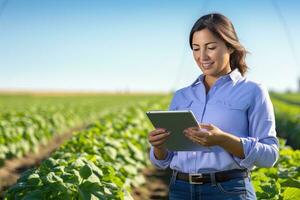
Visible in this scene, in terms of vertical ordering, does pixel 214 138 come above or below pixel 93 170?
above

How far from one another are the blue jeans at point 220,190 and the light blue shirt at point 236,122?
74mm

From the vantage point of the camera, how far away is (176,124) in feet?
8.73

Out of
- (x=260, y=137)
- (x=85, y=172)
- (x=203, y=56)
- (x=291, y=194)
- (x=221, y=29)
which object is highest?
(x=221, y=29)

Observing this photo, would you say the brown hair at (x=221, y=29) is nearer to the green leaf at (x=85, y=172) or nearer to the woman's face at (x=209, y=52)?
the woman's face at (x=209, y=52)

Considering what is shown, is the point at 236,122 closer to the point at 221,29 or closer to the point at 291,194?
the point at 221,29

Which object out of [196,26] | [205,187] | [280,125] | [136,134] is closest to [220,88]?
[196,26]

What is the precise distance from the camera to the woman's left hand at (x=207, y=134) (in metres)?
2.53

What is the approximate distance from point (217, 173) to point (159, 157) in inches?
15.5

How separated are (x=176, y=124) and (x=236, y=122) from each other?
0.32 metres

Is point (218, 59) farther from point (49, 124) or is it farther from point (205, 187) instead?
point (49, 124)

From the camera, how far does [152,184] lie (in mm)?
9148

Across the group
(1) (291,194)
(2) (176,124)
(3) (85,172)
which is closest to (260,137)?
(2) (176,124)

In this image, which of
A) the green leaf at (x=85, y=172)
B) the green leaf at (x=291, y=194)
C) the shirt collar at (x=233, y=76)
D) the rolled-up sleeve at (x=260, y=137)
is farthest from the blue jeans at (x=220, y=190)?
the green leaf at (x=85, y=172)

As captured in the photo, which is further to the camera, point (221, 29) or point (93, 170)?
point (93, 170)
